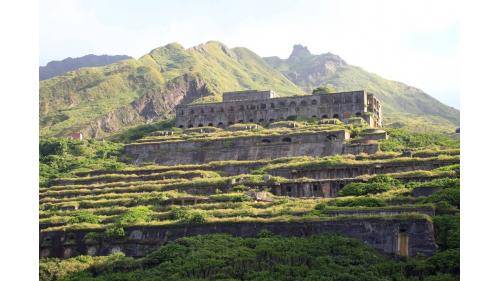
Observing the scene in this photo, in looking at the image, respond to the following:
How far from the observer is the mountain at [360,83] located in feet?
429

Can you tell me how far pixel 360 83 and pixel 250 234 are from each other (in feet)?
429

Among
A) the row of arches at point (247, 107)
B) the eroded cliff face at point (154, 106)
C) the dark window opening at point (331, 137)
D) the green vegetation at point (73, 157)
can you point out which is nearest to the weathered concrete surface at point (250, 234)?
the green vegetation at point (73, 157)

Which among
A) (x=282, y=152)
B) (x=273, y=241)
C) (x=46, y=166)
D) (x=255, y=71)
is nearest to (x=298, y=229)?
(x=273, y=241)

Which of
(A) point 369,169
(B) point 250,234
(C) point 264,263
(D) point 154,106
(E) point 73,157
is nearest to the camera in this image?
(C) point 264,263

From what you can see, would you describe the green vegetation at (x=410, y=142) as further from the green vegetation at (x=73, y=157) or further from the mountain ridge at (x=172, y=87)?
the mountain ridge at (x=172, y=87)

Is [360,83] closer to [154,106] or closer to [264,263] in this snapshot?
[154,106]

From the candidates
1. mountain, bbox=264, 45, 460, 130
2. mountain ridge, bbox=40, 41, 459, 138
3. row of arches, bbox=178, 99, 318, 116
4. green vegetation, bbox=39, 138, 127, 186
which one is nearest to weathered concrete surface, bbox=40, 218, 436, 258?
green vegetation, bbox=39, 138, 127, 186

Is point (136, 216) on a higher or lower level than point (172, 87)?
lower

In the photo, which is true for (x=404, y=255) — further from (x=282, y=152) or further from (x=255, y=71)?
(x=255, y=71)

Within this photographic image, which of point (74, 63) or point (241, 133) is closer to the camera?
point (241, 133)

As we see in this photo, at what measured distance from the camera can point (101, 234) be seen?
3409cm

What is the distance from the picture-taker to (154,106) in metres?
94.9

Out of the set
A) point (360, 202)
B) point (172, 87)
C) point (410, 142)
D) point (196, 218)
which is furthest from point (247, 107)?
point (360, 202)

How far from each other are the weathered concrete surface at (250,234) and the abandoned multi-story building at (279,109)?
30.6 metres
